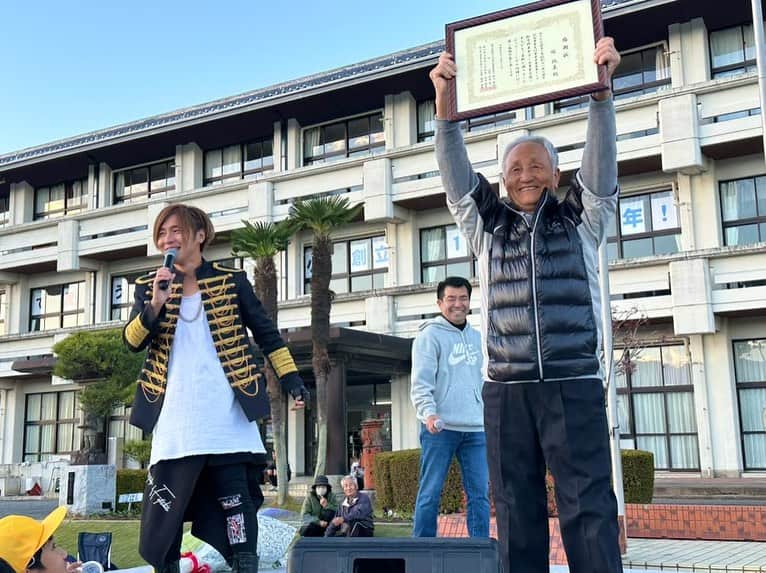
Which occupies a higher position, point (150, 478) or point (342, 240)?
point (342, 240)

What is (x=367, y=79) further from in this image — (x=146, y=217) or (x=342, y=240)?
(x=146, y=217)

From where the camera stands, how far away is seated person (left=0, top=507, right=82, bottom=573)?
2848 mm

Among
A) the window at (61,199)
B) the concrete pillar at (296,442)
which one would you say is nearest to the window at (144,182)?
the window at (61,199)

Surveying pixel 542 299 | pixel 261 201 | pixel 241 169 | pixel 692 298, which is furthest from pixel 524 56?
pixel 241 169

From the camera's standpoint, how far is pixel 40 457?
36.1 meters

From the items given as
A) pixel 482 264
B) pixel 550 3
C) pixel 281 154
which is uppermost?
pixel 281 154

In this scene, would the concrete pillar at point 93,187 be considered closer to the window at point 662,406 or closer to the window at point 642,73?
the window at point 642,73

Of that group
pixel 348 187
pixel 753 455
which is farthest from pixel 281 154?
pixel 753 455

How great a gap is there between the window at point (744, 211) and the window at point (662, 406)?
3.53 meters

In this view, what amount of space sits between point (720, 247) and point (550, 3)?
69.8 ft

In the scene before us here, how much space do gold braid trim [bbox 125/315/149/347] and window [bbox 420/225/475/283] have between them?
78.9ft

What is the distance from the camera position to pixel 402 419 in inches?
1103

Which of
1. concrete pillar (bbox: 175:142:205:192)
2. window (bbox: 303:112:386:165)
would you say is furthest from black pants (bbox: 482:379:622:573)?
concrete pillar (bbox: 175:142:205:192)

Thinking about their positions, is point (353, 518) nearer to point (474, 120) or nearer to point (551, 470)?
point (551, 470)
